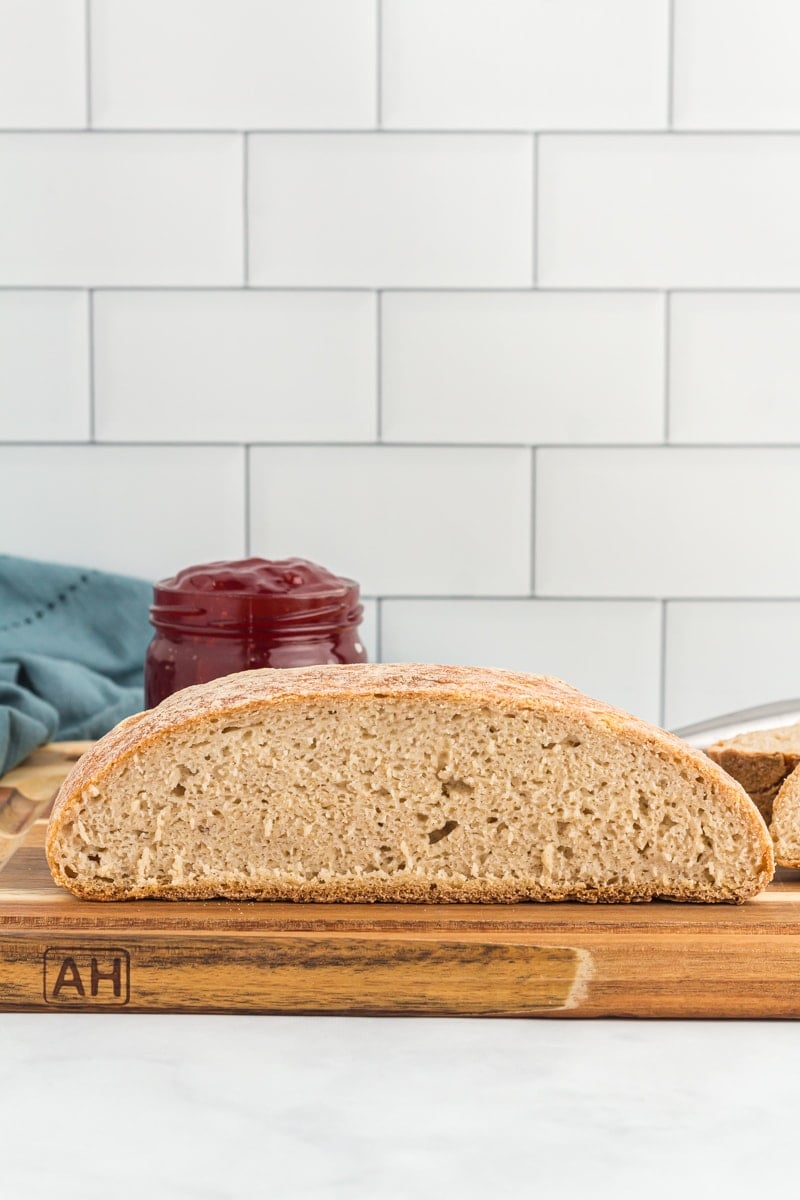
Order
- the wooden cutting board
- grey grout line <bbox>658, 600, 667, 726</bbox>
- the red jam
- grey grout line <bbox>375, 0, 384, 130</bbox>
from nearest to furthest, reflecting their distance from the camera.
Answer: the wooden cutting board < the red jam < grey grout line <bbox>375, 0, 384, 130</bbox> < grey grout line <bbox>658, 600, 667, 726</bbox>

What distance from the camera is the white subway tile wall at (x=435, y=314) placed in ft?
6.41

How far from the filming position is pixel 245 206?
1982 millimetres

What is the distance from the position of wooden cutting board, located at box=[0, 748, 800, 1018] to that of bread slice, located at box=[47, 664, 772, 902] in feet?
0.25

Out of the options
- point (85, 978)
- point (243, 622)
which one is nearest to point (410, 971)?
point (85, 978)

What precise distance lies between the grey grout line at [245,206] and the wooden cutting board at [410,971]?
1.27 meters

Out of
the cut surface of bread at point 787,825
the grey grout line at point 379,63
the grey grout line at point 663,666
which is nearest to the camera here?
the cut surface of bread at point 787,825

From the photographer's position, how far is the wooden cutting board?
0.97m

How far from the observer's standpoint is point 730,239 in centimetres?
199

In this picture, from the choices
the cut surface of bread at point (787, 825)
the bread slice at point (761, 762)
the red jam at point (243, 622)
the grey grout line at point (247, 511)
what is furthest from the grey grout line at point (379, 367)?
the cut surface of bread at point (787, 825)

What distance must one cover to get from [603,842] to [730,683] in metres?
1.08

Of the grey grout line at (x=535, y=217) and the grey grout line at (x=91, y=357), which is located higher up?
the grey grout line at (x=535, y=217)

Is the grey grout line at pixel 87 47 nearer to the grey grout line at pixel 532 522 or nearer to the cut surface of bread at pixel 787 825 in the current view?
the grey grout line at pixel 532 522

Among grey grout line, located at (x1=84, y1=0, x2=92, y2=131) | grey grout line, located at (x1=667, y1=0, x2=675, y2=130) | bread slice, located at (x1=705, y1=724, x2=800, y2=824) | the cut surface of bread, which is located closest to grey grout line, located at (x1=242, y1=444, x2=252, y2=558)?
grey grout line, located at (x1=84, y1=0, x2=92, y2=131)

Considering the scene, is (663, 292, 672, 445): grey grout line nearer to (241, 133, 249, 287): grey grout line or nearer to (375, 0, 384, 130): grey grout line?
(375, 0, 384, 130): grey grout line
